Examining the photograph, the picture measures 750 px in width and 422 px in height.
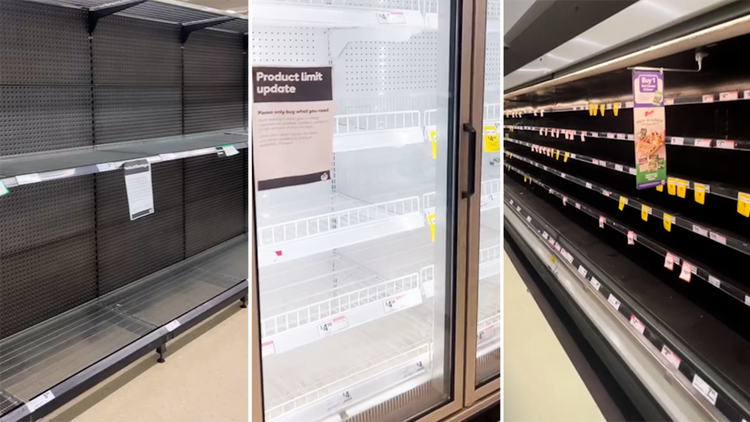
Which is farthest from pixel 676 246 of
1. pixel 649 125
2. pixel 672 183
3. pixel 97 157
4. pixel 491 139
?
pixel 97 157

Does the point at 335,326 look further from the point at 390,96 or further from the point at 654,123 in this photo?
the point at 654,123

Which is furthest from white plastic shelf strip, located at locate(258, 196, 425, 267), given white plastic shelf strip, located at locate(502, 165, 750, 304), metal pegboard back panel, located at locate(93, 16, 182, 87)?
metal pegboard back panel, located at locate(93, 16, 182, 87)

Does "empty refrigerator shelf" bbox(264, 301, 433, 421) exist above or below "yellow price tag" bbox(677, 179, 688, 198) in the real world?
below

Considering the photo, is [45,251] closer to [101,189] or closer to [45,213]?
[45,213]

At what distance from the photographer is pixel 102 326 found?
9.02 ft

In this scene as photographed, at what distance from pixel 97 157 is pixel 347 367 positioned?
5.46ft

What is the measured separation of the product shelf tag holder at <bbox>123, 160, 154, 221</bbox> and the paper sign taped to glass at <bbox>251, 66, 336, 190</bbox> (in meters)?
1.42

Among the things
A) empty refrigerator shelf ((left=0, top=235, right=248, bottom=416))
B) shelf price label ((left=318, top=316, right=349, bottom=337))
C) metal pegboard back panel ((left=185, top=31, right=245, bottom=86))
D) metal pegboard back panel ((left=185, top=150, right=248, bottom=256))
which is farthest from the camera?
metal pegboard back panel ((left=185, top=150, right=248, bottom=256))

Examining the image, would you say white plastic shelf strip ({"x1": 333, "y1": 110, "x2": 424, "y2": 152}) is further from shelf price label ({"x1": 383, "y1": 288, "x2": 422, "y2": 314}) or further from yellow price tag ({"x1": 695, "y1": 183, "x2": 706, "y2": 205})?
yellow price tag ({"x1": 695, "y1": 183, "x2": 706, "y2": 205})

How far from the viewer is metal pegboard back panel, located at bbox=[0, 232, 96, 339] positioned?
2.59m

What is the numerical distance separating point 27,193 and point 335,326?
1916 mm

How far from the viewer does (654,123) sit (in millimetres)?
2396

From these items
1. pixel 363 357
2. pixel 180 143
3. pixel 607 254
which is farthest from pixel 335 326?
pixel 607 254

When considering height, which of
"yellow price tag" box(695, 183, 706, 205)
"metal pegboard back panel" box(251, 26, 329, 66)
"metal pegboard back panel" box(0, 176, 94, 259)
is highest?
"metal pegboard back panel" box(251, 26, 329, 66)
